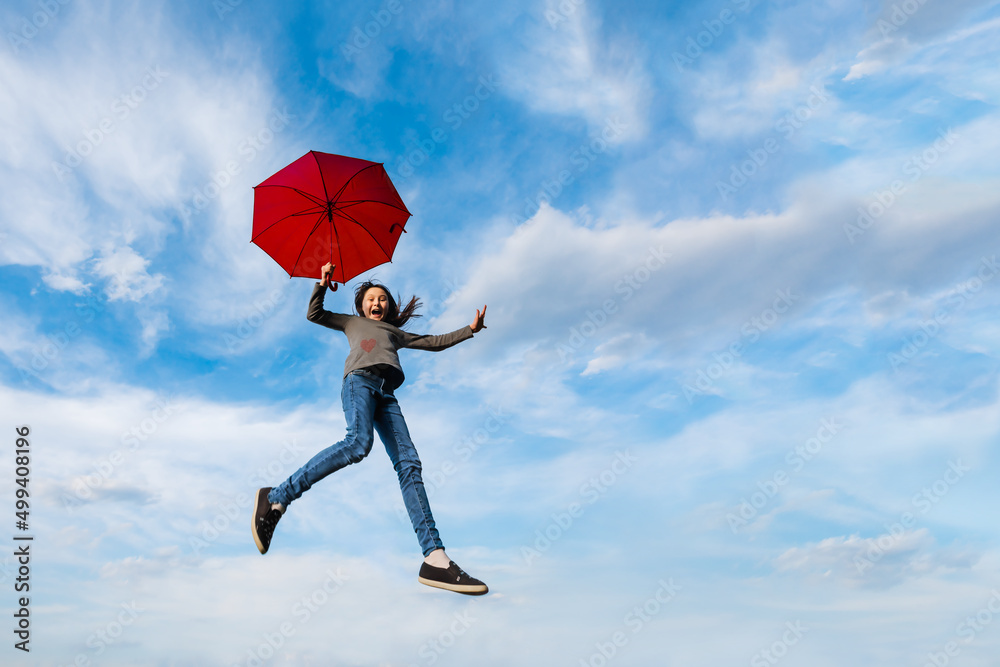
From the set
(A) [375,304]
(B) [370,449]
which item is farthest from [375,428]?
(A) [375,304]

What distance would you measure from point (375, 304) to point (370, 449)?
1.87 m

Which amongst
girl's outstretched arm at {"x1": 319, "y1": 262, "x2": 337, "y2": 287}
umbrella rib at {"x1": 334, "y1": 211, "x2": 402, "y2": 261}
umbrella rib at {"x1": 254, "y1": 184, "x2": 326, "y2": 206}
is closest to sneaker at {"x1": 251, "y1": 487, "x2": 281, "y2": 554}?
girl's outstretched arm at {"x1": 319, "y1": 262, "x2": 337, "y2": 287}

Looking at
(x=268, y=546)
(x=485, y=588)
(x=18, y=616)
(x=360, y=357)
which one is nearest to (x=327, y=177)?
(x=360, y=357)

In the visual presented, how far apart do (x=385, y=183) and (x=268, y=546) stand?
4.31 m

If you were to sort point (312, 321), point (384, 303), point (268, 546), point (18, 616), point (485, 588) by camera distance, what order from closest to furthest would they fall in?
point (485, 588), point (268, 546), point (312, 321), point (384, 303), point (18, 616)

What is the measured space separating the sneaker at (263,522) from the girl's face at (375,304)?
2378 millimetres

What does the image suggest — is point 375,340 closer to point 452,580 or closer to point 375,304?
point 375,304

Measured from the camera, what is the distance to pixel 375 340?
7.64 m

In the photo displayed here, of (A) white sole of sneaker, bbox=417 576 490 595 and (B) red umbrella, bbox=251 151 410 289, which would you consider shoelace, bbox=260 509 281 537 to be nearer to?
(A) white sole of sneaker, bbox=417 576 490 595

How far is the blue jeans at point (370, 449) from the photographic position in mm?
7082

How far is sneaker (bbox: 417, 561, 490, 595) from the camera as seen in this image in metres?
6.66

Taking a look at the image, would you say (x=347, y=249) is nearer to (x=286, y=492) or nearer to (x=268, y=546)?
(x=286, y=492)

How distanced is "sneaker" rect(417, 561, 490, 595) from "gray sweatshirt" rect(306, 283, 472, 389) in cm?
201

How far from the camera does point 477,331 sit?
26.2 ft
